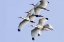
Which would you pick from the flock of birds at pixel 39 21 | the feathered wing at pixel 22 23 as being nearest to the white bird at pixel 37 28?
the flock of birds at pixel 39 21

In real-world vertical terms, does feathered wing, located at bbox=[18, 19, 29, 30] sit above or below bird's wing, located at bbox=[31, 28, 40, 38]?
above

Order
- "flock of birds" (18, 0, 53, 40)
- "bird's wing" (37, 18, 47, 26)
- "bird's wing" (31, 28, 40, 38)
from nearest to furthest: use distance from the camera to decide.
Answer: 1. "flock of birds" (18, 0, 53, 40)
2. "bird's wing" (31, 28, 40, 38)
3. "bird's wing" (37, 18, 47, 26)

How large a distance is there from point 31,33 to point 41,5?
2.26 meters

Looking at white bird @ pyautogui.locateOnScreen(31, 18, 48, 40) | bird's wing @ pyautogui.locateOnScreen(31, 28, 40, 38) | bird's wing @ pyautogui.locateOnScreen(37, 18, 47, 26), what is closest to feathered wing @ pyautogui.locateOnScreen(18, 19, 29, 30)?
bird's wing @ pyautogui.locateOnScreen(37, 18, 47, 26)

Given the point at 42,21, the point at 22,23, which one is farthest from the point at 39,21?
the point at 22,23

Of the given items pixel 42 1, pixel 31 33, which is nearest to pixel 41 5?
pixel 42 1

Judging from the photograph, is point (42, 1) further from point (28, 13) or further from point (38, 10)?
point (28, 13)

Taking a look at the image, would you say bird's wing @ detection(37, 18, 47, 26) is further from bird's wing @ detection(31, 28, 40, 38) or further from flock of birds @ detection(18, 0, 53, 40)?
bird's wing @ detection(31, 28, 40, 38)

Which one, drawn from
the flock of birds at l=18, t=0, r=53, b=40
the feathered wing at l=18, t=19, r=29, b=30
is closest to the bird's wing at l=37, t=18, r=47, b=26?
the flock of birds at l=18, t=0, r=53, b=40

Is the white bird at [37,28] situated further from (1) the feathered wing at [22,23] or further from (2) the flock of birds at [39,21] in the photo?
(1) the feathered wing at [22,23]

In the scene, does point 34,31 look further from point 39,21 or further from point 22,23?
point 22,23

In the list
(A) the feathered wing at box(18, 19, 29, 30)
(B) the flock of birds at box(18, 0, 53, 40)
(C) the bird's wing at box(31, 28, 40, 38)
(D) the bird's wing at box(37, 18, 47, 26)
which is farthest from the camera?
(A) the feathered wing at box(18, 19, 29, 30)

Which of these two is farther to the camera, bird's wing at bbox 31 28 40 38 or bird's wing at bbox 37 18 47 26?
bird's wing at bbox 37 18 47 26

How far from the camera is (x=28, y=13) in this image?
108ft
